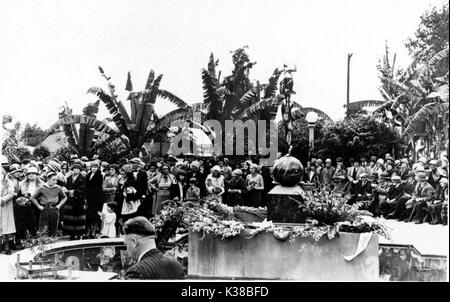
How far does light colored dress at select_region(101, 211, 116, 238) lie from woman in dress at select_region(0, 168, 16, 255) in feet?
5.46

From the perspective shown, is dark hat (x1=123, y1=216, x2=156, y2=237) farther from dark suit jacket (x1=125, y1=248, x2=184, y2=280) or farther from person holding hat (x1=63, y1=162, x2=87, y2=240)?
person holding hat (x1=63, y1=162, x2=87, y2=240)

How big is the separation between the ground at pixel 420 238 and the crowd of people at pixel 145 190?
281 millimetres

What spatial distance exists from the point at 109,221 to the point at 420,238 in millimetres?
5885

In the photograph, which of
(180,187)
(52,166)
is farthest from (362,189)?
(52,166)

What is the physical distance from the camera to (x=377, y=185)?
14.5 meters

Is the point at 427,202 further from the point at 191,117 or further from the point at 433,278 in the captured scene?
the point at 191,117

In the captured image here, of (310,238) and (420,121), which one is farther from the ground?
(420,121)

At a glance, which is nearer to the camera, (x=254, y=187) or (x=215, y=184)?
(x=215, y=184)

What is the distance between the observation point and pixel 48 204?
9797 millimetres

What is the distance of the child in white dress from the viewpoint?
10.6m

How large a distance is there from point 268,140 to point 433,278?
547 inches

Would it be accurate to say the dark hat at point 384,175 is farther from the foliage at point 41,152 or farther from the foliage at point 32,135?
the foliage at point 32,135

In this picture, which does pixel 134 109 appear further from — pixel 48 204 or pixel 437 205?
pixel 437 205
